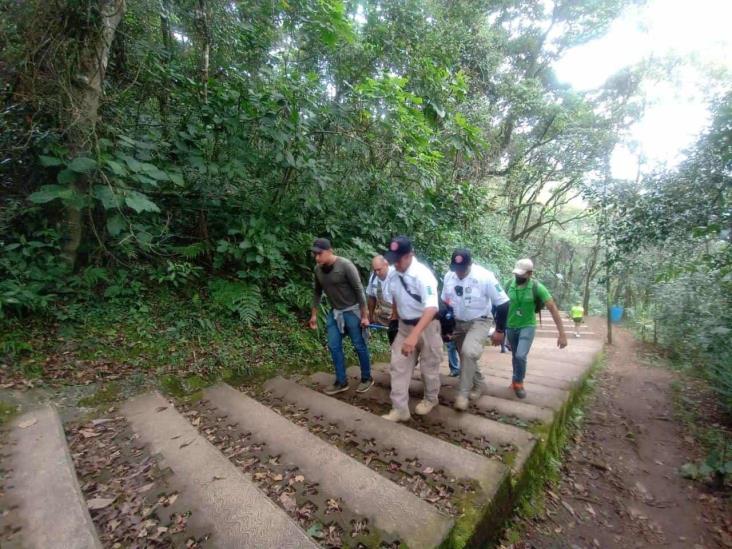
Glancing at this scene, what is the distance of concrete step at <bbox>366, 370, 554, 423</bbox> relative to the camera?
11.2 feet

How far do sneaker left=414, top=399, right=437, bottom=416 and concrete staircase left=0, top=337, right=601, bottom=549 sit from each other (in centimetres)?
7

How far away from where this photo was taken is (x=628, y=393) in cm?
604

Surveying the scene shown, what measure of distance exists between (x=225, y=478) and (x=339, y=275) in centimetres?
238

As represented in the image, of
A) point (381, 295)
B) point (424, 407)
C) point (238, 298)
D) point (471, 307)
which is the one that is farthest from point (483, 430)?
point (238, 298)

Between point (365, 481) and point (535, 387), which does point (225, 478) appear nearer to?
point (365, 481)

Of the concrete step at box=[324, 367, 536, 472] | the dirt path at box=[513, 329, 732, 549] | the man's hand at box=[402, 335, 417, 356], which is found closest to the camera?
the dirt path at box=[513, 329, 732, 549]

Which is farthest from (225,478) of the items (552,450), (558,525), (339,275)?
(552,450)

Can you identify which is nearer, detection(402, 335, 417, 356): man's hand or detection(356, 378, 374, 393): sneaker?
detection(402, 335, 417, 356): man's hand

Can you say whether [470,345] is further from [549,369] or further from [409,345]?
[549,369]

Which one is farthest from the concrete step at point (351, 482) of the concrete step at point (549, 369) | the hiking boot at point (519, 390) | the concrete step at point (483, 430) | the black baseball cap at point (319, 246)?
the concrete step at point (549, 369)

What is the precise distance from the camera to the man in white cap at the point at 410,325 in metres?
3.30

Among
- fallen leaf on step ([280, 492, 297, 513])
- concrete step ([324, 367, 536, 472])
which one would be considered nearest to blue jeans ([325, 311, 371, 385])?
concrete step ([324, 367, 536, 472])

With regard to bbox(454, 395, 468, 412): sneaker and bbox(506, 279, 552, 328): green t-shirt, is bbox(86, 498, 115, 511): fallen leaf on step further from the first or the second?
bbox(506, 279, 552, 328): green t-shirt

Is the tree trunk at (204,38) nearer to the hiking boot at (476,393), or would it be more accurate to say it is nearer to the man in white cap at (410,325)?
the man in white cap at (410,325)
